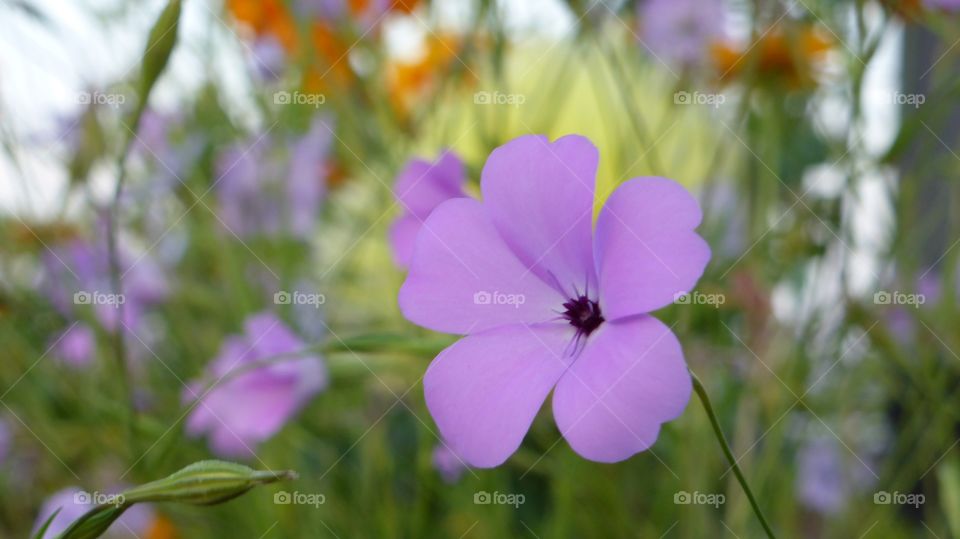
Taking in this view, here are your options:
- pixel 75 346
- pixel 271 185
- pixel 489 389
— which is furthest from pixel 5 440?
pixel 489 389

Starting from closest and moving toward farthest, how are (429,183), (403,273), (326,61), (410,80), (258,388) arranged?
(429,183) < (258,388) < (403,273) < (326,61) < (410,80)

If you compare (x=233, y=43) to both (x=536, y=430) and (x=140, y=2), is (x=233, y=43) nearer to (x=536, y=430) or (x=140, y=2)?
(x=140, y=2)

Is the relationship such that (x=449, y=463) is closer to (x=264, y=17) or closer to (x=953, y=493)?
(x=953, y=493)

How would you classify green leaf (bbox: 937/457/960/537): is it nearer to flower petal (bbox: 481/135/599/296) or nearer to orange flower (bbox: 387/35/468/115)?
flower petal (bbox: 481/135/599/296)

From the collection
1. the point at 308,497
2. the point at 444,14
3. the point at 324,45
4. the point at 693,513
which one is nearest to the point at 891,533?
the point at 693,513

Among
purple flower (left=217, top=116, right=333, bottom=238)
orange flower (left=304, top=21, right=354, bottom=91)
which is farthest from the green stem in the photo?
purple flower (left=217, top=116, right=333, bottom=238)

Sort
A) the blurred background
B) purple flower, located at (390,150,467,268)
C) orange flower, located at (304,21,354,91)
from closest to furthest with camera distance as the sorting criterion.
A: purple flower, located at (390,150,467,268), the blurred background, orange flower, located at (304,21,354,91)
